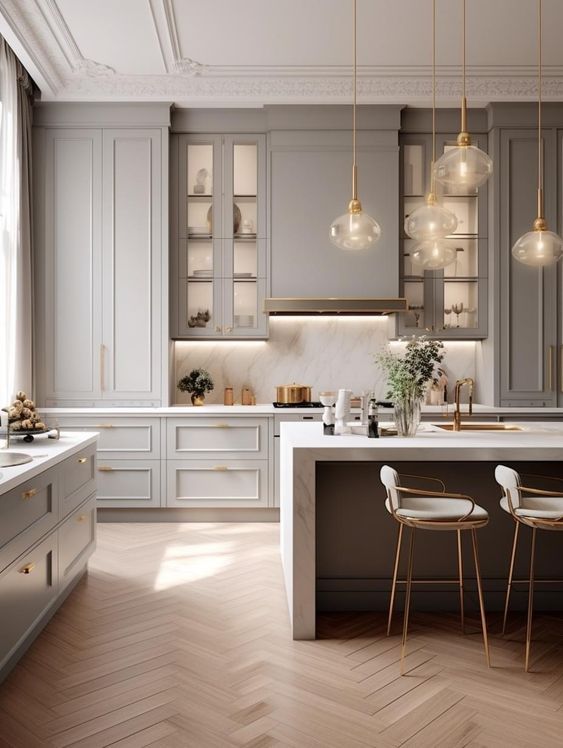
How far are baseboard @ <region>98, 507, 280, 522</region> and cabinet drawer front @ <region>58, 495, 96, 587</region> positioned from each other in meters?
1.20

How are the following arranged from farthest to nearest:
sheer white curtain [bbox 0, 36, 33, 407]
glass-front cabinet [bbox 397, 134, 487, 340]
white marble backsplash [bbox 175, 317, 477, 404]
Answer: white marble backsplash [bbox 175, 317, 477, 404] < glass-front cabinet [bbox 397, 134, 487, 340] < sheer white curtain [bbox 0, 36, 33, 407]

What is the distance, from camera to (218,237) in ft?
17.1

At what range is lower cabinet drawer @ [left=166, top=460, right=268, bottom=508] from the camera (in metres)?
4.91

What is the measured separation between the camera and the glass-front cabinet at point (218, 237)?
17.0 feet

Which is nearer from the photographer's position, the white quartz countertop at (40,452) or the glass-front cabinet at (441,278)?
the white quartz countertop at (40,452)

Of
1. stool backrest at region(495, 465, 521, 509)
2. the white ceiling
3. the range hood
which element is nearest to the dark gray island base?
stool backrest at region(495, 465, 521, 509)

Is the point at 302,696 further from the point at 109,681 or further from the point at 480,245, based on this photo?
the point at 480,245

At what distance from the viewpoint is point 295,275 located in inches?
202

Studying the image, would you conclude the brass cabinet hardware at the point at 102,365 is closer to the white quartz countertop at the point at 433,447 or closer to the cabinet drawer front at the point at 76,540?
the cabinet drawer front at the point at 76,540

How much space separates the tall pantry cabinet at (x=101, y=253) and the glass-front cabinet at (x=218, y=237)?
22 cm

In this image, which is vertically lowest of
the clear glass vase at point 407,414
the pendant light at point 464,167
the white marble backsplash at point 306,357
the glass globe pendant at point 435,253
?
the clear glass vase at point 407,414

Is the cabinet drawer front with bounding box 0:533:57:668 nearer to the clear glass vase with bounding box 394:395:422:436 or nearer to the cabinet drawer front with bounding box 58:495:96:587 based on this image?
the cabinet drawer front with bounding box 58:495:96:587

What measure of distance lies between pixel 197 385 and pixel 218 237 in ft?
3.99

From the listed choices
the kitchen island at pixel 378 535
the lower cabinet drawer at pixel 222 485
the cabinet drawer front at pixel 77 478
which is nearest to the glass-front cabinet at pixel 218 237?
the lower cabinet drawer at pixel 222 485
